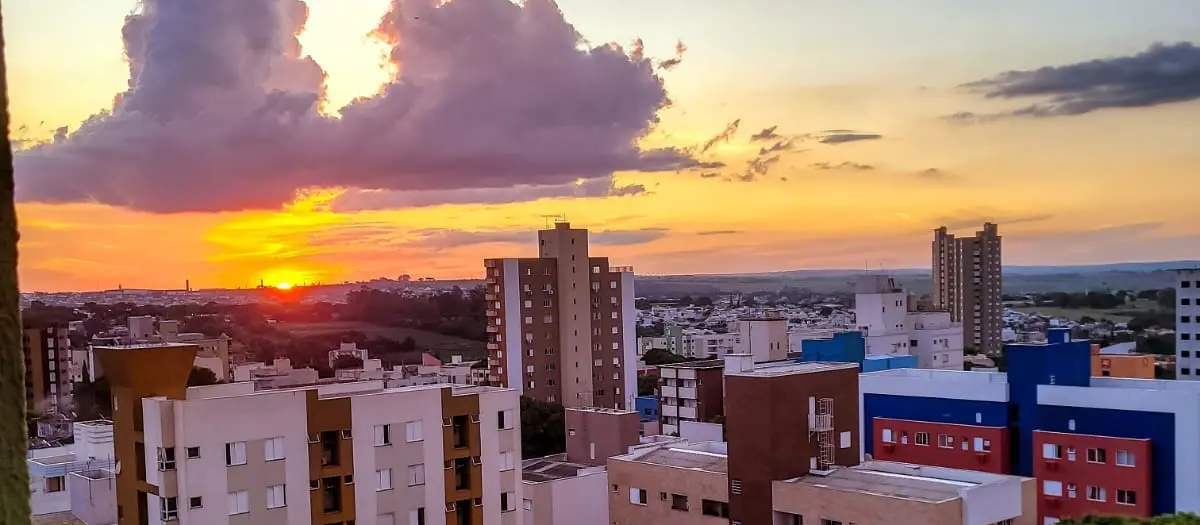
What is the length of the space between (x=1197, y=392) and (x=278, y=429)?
10.6 meters

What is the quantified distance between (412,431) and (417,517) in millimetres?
827

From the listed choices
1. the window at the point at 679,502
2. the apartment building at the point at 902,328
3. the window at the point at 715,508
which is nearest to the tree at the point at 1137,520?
the window at the point at 715,508

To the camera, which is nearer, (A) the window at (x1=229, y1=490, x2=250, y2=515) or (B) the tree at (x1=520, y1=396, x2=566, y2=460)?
(A) the window at (x1=229, y1=490, x2=250, y2=515)

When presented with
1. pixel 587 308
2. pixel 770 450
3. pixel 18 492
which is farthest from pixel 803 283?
pixel 18 492

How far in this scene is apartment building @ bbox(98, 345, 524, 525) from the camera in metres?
7.98

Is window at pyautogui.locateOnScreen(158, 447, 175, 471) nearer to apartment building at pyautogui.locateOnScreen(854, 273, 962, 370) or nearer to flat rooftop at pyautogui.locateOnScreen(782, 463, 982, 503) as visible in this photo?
flat rooftop at pyautogui.locateOnScreen(782, 463, 982, 503)

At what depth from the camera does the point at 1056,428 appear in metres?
13.2

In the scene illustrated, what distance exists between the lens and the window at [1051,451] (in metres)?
12.8

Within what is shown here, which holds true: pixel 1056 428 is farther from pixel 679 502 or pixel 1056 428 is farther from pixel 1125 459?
pixel 679 502

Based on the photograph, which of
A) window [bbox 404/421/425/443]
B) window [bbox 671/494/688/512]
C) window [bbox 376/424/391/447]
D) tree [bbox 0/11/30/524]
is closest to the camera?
tree [bbox 0/11/30/524]

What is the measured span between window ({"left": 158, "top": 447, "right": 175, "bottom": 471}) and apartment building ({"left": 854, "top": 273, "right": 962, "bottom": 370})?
21.8m

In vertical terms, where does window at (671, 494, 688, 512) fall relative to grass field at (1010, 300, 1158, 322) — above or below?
below

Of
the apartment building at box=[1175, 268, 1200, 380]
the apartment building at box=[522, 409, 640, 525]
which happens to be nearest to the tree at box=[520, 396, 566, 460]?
the apartment building at box=[522, 409, 640, 525]

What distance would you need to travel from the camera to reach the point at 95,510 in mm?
10781
